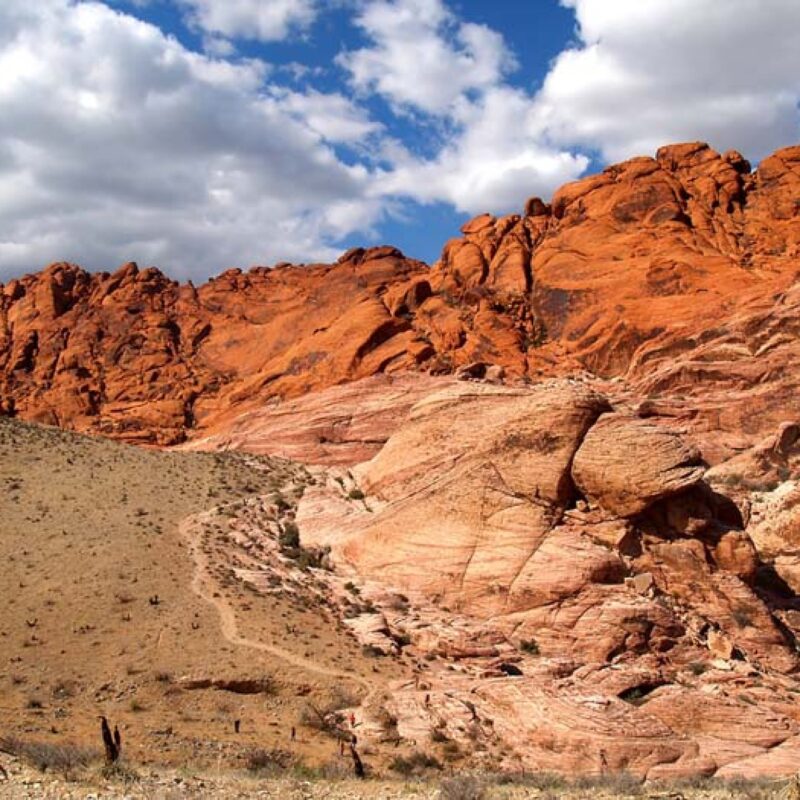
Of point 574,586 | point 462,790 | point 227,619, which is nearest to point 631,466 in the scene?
point 574,586

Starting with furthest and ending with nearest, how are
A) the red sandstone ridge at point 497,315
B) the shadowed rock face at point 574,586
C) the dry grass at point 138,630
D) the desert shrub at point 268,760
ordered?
1. the red sandstone ridge at point 497,315
2. the shadowed rock face at point 574,586
3. the dry grass at point 138,630
4. the desert shrub at point 268,760

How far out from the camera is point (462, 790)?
1212cm

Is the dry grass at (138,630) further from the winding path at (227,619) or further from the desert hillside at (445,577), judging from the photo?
the winding path at (227,619)

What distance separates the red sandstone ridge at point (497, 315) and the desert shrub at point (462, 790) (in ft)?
119

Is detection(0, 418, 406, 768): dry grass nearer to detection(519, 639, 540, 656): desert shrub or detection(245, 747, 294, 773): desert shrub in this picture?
detection(245, 747, 294, 773): desert shrub

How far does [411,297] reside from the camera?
→ 70.6 m

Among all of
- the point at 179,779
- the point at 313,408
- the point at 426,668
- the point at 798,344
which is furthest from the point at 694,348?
the point at 179,779

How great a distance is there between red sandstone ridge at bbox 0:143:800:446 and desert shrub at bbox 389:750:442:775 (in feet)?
105

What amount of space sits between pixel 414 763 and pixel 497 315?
51679 mm

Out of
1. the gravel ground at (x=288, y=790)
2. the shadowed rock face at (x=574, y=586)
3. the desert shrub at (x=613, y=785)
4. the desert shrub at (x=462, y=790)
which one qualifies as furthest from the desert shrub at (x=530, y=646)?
the desert shrub at (x=462, y=790)

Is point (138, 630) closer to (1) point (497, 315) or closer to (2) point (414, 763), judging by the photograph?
(2) point (414, 763)

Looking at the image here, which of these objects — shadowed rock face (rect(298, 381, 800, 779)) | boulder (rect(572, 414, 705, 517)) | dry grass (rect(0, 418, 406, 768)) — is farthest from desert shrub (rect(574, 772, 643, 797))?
boulder (rect(572, 414, 705, 517))

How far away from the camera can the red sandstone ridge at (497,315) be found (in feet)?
173

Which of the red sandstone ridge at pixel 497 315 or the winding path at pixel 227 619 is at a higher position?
the red sandstone ridge at pixel 497 315
